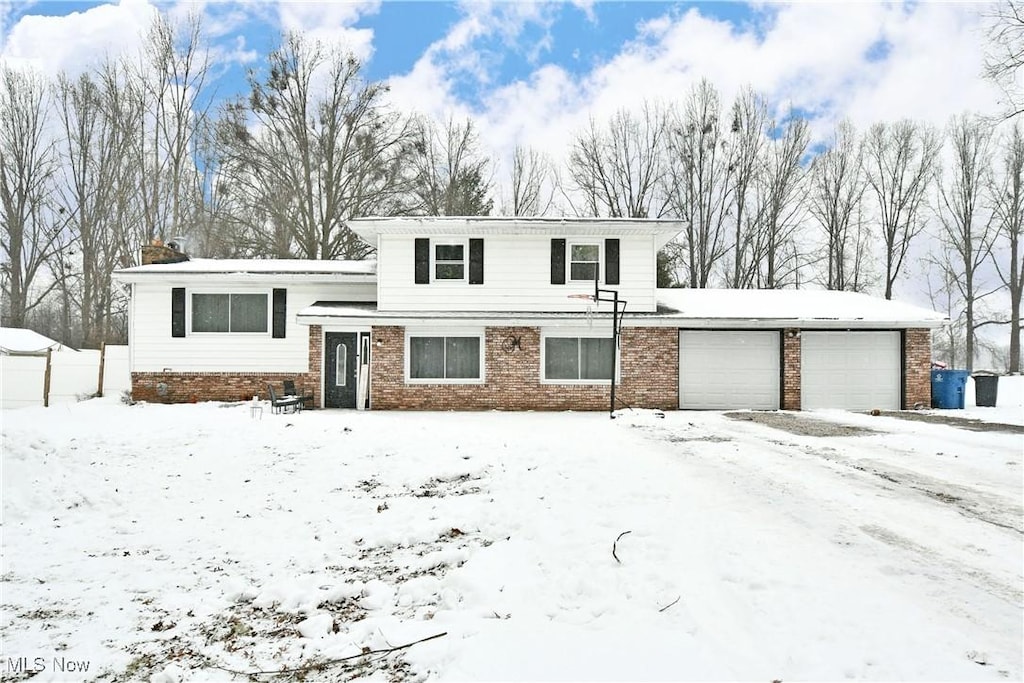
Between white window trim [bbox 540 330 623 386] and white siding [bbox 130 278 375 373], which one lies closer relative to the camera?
white window trim [bbox 540 330 623 386]

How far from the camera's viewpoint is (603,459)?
728 centimetres

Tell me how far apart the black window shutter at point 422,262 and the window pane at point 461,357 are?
5.74 ft

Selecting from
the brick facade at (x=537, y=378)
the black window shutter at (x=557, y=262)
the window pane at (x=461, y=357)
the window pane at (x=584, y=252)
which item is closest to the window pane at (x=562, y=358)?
the brick facade at (x=537, y=378)

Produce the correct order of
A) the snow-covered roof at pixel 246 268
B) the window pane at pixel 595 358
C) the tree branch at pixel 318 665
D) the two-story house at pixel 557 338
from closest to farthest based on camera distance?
the tree branch at pixel 318 665
the two-story house at pixel 557 338
the window pane at pixel 595 358
the snow-covered roof at pixel 246 268

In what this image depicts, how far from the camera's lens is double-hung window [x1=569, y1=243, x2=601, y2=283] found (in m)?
15.0

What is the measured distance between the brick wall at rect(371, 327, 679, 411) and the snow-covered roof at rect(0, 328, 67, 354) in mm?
13316

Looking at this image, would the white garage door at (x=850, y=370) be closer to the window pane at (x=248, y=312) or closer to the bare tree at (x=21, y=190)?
the window pane at (x=248, y=312)

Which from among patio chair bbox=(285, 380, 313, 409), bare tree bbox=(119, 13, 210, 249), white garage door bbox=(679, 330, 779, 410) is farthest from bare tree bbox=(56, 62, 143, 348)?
white garage door bbox=(679, 330, 779, 410)

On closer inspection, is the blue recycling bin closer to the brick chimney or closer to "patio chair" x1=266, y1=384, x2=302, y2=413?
"patio chair" x1=266, y1=384, x2=302, y2=413

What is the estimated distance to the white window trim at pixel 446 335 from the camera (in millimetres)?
14648

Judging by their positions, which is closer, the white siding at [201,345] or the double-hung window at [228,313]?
the white siding at [201,345]

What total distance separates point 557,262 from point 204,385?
10681 millimetres

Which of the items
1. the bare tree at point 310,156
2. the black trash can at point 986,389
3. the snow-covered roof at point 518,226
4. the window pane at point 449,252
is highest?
the bare tree at point 310,156

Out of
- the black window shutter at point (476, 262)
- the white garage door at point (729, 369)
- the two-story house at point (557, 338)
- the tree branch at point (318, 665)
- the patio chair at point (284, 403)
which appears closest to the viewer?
the tree branch at point (318, 665)
